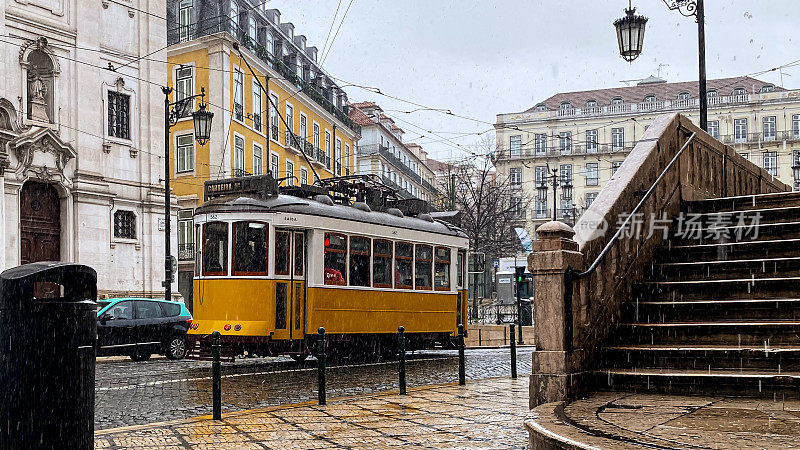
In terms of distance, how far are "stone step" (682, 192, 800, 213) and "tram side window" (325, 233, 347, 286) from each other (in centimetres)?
681

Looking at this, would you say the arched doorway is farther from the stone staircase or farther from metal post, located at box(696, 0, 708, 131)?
the stone staircase

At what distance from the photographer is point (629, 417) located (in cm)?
575

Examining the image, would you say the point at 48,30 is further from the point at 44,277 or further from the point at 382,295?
the point at 44,277

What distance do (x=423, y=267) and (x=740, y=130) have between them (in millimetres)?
65208

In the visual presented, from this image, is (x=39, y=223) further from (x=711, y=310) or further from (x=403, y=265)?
(x=711, y=310)

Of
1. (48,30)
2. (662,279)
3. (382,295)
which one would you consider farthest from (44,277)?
(48,30)

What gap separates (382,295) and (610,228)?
28.2 ft

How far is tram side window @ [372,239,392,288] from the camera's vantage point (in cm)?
1617

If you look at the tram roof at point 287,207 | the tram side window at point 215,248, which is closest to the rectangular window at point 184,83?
the tram roof at point 287,207

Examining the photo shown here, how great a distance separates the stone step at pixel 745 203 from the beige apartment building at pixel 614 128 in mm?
61928

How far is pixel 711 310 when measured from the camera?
7777mm

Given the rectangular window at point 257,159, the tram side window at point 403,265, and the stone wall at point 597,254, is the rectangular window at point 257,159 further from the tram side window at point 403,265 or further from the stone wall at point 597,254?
the stone wall at point 597,254

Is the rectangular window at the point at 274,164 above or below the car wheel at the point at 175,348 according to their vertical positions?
above

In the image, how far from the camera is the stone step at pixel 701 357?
6684mm
